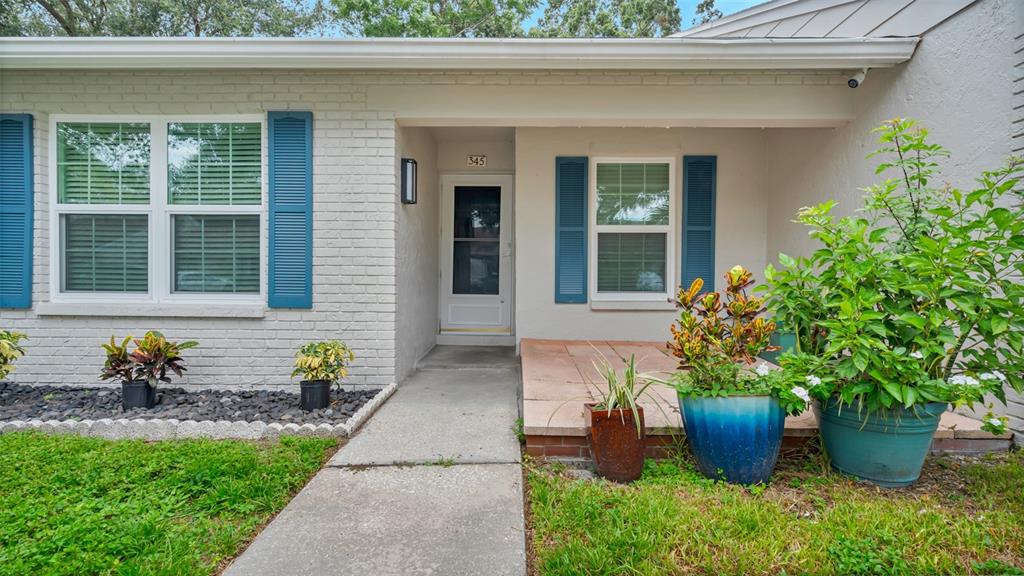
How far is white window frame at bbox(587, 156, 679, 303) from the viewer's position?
522 cm

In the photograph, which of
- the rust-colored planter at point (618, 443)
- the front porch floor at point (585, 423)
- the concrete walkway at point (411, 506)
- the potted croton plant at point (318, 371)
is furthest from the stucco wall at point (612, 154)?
the rust-colored planter at point (618, 443)

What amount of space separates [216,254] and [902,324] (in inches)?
188

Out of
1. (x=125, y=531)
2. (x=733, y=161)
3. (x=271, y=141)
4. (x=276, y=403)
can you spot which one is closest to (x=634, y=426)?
(x=125, y=531)

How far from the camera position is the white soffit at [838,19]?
336cm

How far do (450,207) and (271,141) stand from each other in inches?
98.9

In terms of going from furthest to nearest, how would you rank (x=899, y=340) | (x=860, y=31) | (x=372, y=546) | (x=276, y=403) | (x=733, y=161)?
(x=733, y=161) < (x=860, y=31) < (x=276, y=403) < (x=899, y=340) < (x=372, y=546)

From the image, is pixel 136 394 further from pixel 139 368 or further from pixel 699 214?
pixel 699 214

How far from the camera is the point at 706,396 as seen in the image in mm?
2357

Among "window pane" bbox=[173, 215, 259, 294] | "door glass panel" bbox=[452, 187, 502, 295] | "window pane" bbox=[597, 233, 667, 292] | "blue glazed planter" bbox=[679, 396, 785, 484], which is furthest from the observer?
"door glass panel" bbox=[452, 187, 502, 295]

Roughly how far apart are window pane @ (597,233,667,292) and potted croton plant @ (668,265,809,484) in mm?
2821

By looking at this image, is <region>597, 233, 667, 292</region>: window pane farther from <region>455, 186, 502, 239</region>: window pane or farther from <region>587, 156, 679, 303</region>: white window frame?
<region>455, 186, 502, 239</region>: window pane

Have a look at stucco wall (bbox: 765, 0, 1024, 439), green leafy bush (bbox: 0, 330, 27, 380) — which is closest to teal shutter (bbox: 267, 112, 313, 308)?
green leafy bush (bbox: 0, 330, 27, 380)

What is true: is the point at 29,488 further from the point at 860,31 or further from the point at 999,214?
the point at 860,31

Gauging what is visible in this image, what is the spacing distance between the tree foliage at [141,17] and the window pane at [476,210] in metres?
9.65
